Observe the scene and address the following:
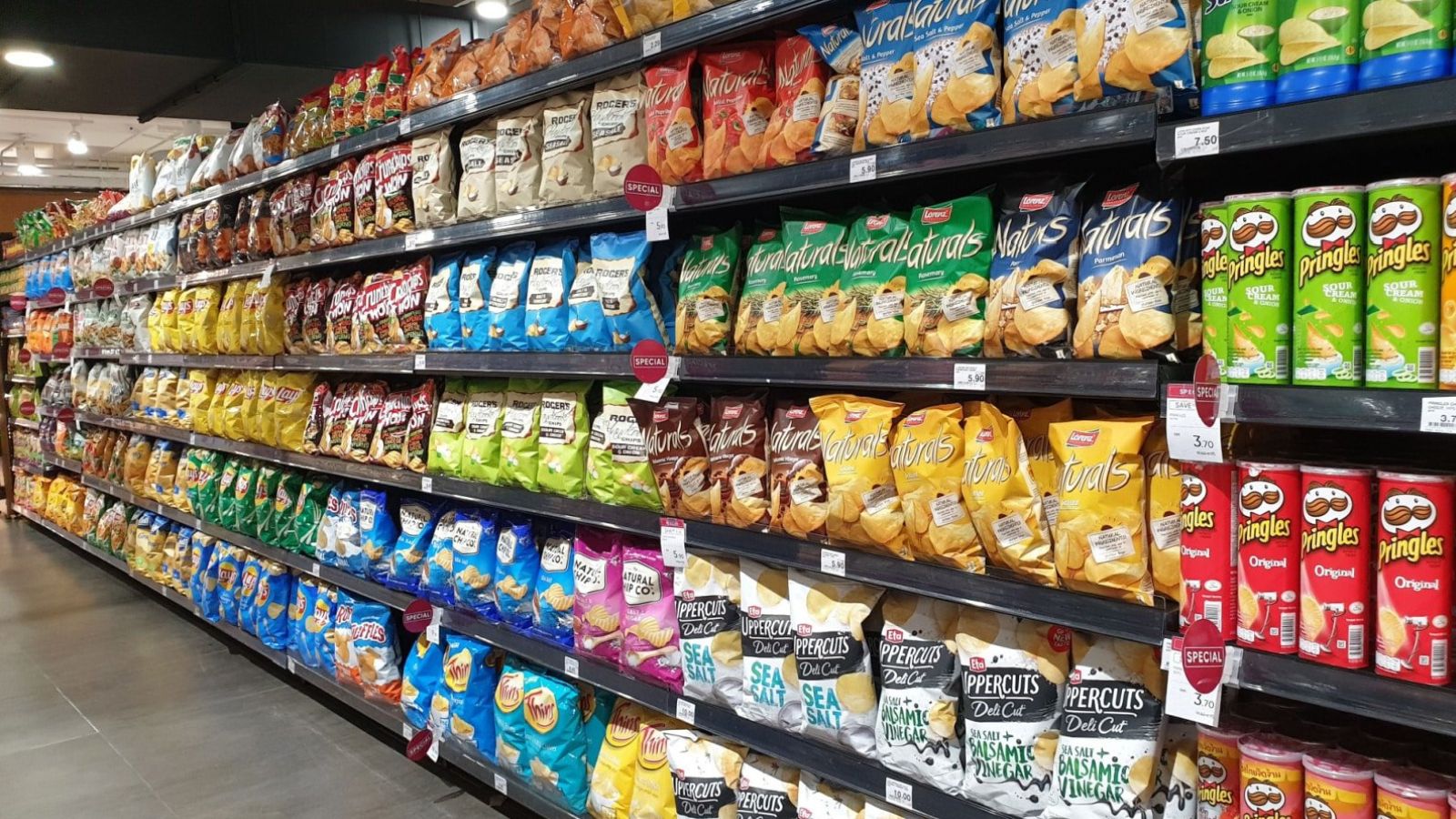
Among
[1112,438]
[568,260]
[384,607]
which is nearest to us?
[1112,438]

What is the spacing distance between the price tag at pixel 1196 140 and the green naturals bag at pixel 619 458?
1.43 metres

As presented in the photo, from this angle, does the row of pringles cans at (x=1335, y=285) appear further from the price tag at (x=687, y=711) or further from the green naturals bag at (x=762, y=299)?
the price tag at (x=687, y=711)

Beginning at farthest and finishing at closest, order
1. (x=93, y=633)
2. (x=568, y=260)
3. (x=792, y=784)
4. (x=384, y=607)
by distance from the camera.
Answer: (x=93, y=633), (x=384, y=607), (x=568, y=260), (x=792, y=784)

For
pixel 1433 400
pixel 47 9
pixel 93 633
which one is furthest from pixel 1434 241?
pixel 93 633

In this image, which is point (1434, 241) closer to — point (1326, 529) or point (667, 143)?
point (1326, 529)

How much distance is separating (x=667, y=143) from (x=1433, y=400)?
5.28 feet

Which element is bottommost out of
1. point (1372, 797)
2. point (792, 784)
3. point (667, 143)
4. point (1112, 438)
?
point (792, 784)

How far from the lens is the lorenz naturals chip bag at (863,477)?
6.19 ft

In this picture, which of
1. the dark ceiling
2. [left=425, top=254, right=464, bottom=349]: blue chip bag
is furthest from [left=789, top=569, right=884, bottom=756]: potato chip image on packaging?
the dark ceiling

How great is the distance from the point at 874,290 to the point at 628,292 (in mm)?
768

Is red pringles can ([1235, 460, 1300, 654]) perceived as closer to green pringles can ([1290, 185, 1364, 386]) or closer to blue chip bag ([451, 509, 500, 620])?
green pringles can ([1290, 185, 1364, 386])

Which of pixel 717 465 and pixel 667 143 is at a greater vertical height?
pixel 667 143

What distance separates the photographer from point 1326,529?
4.38 feet

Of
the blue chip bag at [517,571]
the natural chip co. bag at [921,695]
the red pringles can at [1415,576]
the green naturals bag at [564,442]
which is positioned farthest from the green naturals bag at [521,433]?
the red pringles can at [1415,576]
